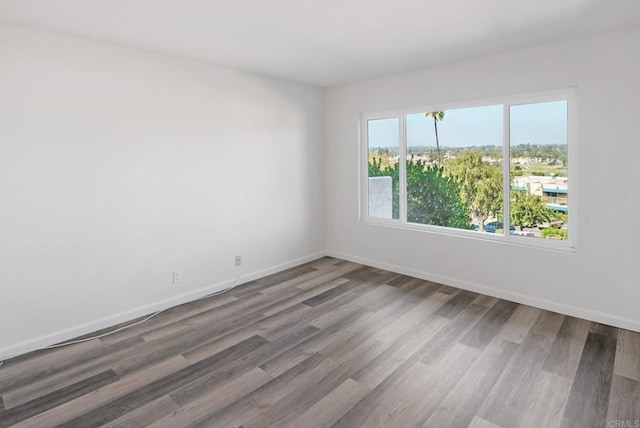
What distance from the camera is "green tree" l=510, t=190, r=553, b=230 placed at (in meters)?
3.64

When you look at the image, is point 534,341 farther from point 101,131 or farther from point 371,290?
point 101,131

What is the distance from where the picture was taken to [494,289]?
3.89 meters

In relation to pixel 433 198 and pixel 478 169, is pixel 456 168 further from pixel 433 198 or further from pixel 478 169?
pixel 433 198

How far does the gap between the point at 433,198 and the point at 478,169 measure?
25.0 inches

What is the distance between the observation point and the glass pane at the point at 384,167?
480 centimetres

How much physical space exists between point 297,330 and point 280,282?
1.26 meters

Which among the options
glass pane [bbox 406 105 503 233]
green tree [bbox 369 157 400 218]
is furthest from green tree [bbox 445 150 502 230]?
green tree [bbox 369 157 400 218]

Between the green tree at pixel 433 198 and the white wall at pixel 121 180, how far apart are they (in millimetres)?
1687

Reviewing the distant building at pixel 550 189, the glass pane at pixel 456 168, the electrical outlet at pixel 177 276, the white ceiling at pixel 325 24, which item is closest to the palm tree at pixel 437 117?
the glass pane at pixel 456 168

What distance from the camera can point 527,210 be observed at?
3727 millimetres

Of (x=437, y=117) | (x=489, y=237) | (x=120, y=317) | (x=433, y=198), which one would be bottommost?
(x=120, y=317)

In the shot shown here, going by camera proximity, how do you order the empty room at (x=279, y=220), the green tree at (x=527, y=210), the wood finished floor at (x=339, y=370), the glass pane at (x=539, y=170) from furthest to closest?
the green tree at (x=527, y=210), the glass pane at (x=539, y=170), the empty room at (x=279, y=220), the wood finished floor at (x=339, y=370)

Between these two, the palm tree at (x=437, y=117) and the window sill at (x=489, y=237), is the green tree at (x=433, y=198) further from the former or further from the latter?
the palm tree at (x=437, y=117)

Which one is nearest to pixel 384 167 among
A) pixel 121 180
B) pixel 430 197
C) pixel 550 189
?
pixel 430 197
